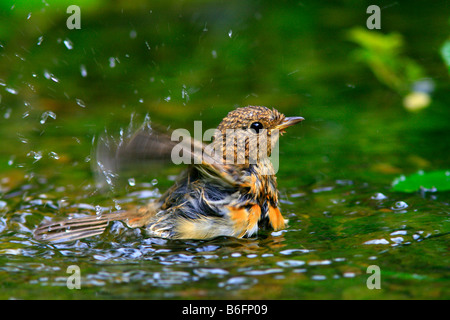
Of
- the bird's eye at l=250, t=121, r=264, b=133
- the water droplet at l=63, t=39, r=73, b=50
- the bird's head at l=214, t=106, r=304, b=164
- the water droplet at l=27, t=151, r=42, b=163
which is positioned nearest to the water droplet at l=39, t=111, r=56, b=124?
the water droplet at l=27, t=151, r=42, b=163

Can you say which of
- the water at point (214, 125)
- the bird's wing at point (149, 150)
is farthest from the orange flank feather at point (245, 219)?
the bird's wing at point (149, 150)

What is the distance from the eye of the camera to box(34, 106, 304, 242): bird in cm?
476

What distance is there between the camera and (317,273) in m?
3.88

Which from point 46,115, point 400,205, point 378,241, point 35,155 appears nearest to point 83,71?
point 46,115

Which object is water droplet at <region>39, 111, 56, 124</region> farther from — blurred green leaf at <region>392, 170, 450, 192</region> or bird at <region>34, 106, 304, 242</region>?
blurred green leaf at <region>392, 170, 450, 192</region>

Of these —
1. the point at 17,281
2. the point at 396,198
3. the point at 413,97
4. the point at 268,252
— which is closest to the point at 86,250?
the point at 17,281

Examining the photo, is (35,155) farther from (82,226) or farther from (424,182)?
(424,182)

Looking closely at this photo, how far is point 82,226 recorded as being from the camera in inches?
198

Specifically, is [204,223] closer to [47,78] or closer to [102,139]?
[102,139]

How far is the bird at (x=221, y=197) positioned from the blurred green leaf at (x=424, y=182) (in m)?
1.09

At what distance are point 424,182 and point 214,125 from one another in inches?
101

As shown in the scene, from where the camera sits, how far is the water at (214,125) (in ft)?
12.8

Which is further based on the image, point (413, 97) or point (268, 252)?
point (413, 97)
